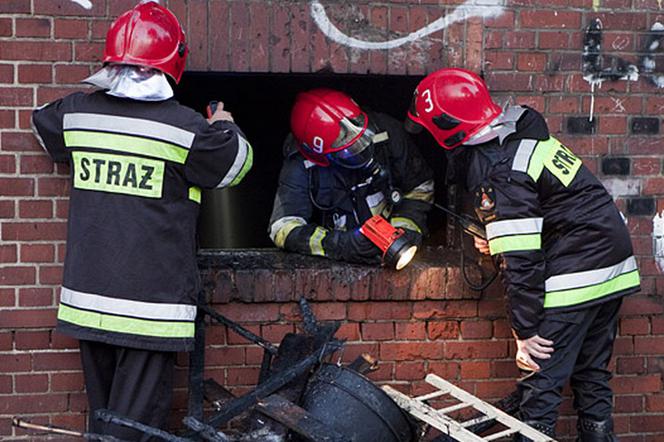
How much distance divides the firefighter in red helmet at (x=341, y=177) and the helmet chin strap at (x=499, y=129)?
2.28ft

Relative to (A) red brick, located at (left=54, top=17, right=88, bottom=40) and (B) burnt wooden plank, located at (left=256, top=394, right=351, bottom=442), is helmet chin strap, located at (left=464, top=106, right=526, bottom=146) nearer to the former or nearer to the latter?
(B) burnt wooden plank, located at (left=256, top=394, right=351, bottom=442)

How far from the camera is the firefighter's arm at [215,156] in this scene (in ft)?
13.0

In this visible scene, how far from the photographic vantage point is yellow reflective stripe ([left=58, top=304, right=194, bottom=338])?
3889 mm

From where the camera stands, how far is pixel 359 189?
5188mm

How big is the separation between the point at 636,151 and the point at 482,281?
3.41 ft

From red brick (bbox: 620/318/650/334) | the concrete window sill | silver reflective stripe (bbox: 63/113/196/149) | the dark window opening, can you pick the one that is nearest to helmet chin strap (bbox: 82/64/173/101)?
silver reflective stripe (bbox: 63/113/196/149)

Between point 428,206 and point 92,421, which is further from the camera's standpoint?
point 428,206

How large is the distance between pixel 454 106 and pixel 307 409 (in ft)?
5.08

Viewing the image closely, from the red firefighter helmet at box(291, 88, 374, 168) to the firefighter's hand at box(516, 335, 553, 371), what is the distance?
4.41 ft

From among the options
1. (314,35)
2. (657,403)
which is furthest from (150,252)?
(657,403)

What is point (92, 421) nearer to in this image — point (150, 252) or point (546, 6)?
point (150, 252)

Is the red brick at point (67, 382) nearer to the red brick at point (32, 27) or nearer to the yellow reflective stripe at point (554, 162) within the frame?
the red brick at point (32, 27)

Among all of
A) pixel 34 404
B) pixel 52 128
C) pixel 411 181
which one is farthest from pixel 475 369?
pixel 52 128

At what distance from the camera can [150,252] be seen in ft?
12.8
